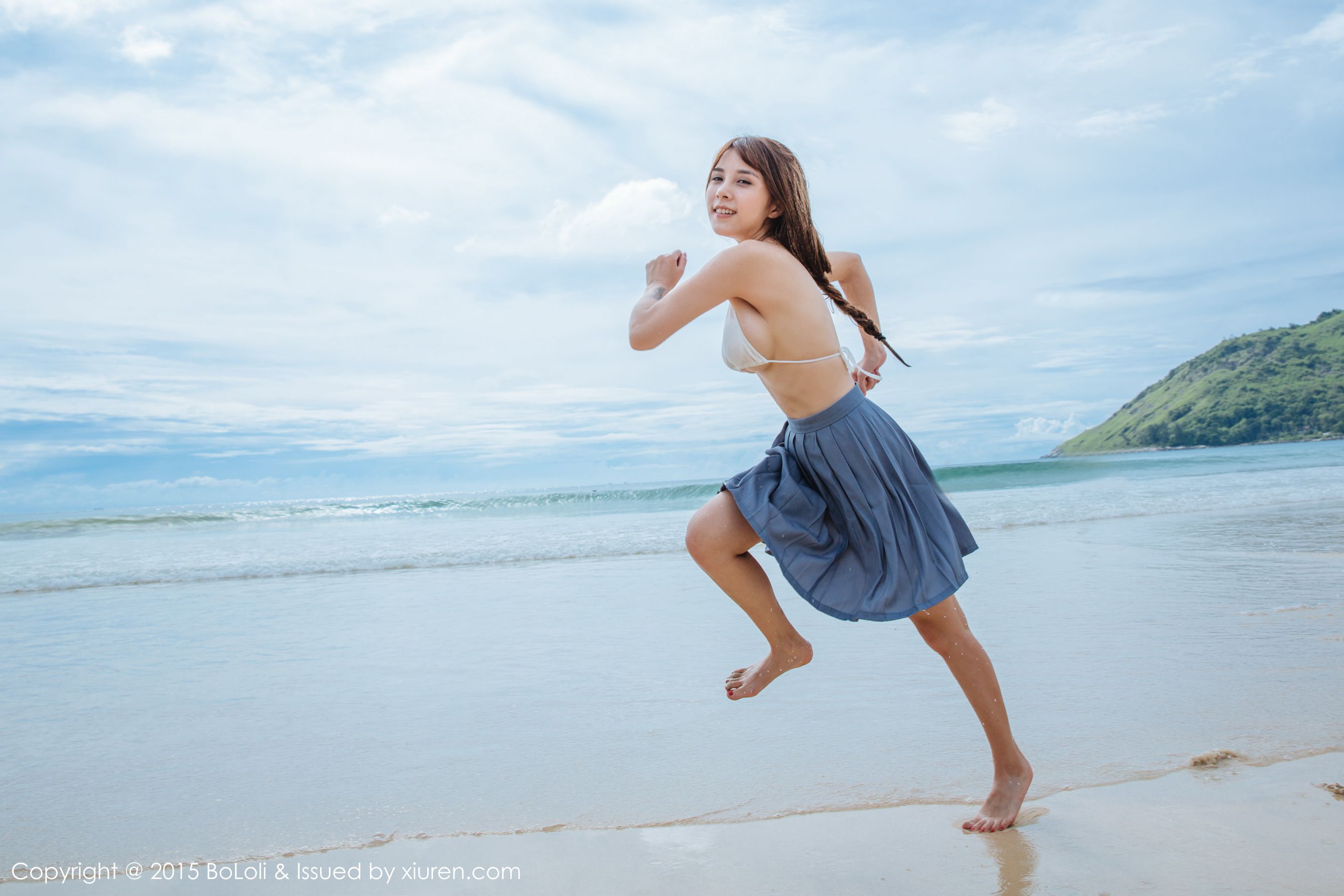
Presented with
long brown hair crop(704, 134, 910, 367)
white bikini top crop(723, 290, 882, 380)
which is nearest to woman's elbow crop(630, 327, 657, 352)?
white bikini top crop(723, 290, 882, 380)

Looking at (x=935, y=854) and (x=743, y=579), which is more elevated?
(x=743, y=579)

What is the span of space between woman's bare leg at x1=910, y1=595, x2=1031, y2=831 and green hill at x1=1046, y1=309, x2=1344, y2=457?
158ft

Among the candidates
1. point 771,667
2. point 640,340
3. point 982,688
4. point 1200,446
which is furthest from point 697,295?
point 1200,446

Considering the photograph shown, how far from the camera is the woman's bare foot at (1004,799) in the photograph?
214cm

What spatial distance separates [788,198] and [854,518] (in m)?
0.89

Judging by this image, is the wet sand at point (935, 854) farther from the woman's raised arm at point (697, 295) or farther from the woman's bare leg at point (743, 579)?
the woman's raised arm at point (697, 295)

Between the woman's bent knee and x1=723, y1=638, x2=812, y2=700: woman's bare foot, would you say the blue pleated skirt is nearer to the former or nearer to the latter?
the woman's bent knee

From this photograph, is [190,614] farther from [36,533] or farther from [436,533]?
[36,533]

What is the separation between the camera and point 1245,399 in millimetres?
44781

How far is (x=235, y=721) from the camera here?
3398mm

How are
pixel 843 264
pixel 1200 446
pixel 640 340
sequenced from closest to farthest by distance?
pixel 640 340 < pixel 843 264 < pixel 1200 446

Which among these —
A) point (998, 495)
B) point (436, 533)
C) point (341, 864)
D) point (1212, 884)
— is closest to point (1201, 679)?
point (1212, 884)

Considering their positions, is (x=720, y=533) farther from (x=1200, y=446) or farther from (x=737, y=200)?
(x=1200, y=446)

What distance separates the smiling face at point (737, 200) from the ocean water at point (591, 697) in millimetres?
1588
